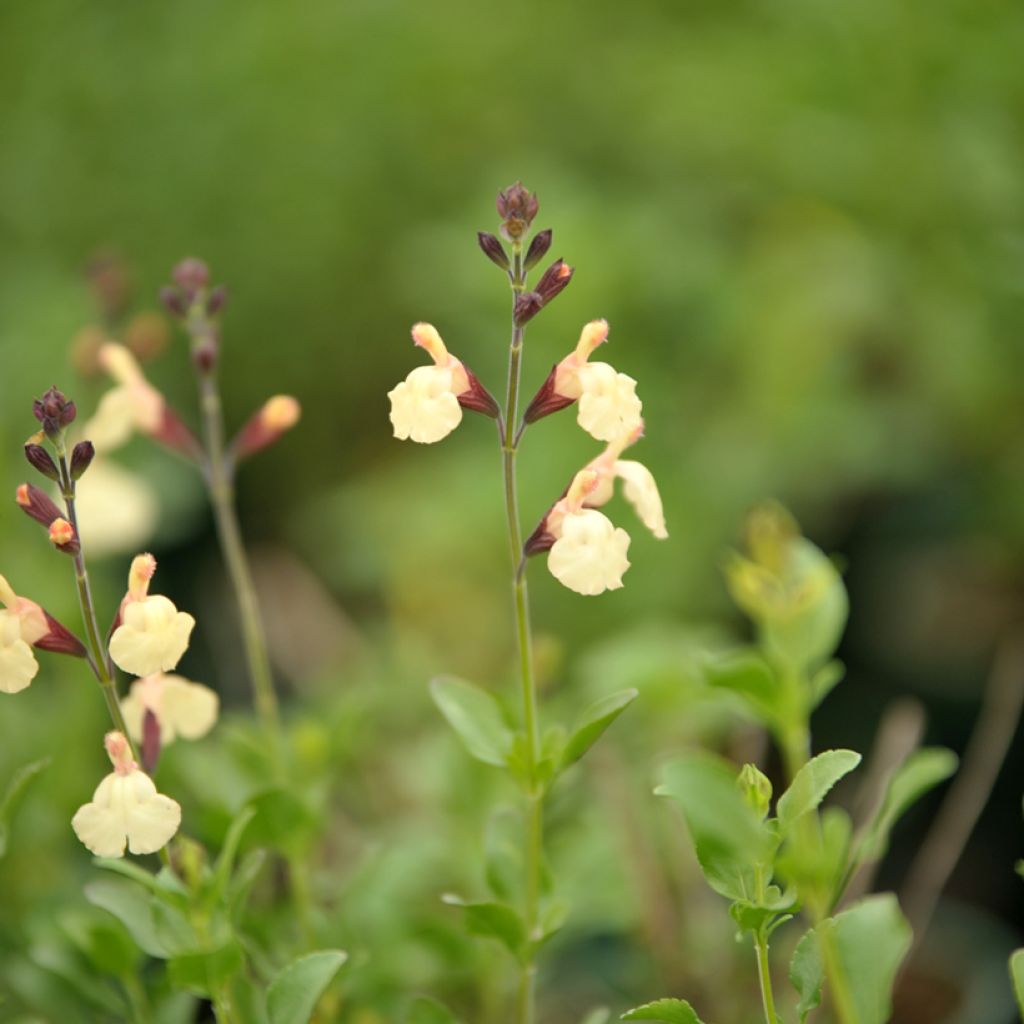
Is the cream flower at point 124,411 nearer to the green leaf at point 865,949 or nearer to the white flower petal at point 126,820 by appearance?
the white flower petal at point 126,820

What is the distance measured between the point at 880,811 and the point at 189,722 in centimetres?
39

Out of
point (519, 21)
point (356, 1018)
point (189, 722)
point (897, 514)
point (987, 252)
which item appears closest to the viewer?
point (189, 722)

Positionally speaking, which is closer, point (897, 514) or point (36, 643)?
point (36, 643)

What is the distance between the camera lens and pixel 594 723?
62 cm

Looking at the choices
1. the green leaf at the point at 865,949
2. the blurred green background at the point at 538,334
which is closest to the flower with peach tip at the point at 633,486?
the green leaf at the point at 865,949

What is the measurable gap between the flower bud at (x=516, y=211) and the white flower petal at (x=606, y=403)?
0.08 m

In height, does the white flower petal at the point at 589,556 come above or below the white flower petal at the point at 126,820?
above

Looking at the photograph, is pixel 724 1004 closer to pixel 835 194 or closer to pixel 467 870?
pixel 467 870

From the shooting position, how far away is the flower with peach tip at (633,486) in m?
0.62

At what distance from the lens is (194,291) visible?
0.79 m

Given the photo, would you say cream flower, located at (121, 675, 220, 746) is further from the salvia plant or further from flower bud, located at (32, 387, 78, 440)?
flower bud, located at (32, 387, 78, 440)

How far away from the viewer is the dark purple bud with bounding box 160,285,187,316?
2.58 feet

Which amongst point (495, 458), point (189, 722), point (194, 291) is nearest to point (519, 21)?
point (495, 458)

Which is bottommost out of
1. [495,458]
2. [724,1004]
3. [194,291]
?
[724,1004]
